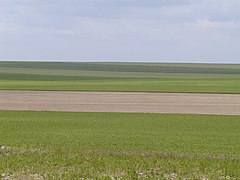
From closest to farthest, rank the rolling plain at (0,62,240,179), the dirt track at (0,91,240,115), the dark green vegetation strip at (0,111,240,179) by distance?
the rolling plain at (0,62,240,179)
the dark green vegetation strip at (0,111,240,179)
the dirt track at (0,91,240,115)

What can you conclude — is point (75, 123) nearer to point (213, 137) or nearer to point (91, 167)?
point (213, 137)

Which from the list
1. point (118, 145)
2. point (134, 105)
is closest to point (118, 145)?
point (118, 145)

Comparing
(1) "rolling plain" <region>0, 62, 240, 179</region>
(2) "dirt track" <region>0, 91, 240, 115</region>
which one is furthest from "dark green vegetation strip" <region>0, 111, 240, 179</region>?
(2) "dirt track" <region>0, 91, 240, 115</region>

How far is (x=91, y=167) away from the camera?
68.5 ft

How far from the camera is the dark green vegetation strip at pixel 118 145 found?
20266 millimetres

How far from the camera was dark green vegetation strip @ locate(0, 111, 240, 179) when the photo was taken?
2027 centimetres

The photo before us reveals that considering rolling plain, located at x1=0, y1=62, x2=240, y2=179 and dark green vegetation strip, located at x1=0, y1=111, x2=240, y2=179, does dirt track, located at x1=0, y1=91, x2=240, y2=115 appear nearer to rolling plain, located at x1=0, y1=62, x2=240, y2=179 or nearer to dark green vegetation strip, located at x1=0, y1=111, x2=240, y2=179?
rolling plain, located at x1=0, y1=62, x2=240, y2=179

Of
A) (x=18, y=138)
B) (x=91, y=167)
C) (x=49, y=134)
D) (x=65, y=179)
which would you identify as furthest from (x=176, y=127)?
(x=65, y=179)

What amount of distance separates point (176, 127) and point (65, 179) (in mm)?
21950

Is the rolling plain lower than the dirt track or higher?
lower

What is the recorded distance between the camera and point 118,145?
29391mm

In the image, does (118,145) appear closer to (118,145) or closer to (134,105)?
(118,145)

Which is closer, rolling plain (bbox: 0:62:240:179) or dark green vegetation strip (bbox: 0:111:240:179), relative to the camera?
rolling plain (bbox: 0:62:240:179)

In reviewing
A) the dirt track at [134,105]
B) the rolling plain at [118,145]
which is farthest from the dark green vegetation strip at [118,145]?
the dirt track at [134,105]
